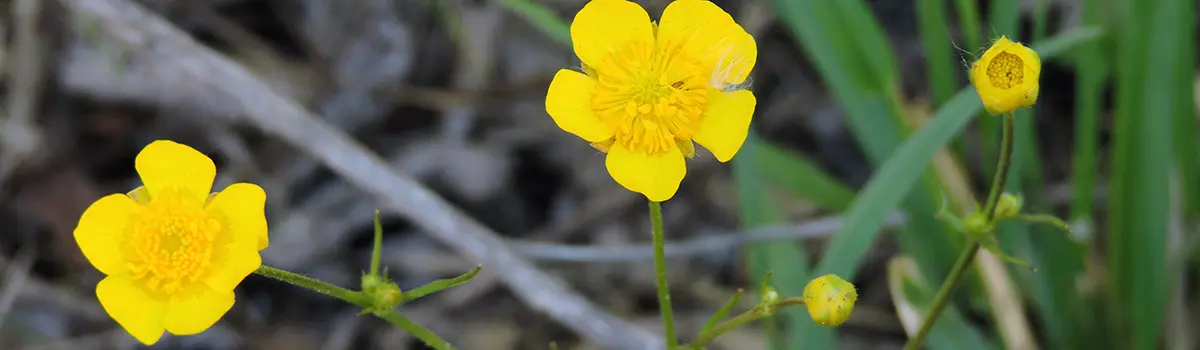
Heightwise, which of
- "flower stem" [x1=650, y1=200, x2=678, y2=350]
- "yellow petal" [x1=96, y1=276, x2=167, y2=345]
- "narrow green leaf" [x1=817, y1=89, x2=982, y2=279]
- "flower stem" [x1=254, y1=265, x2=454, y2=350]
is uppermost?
"narrow green leaf" [x1=817, y1=89, x2=982, y2=279]

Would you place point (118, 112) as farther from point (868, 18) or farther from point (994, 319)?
point (994, 319)

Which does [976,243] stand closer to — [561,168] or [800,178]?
[800,178]

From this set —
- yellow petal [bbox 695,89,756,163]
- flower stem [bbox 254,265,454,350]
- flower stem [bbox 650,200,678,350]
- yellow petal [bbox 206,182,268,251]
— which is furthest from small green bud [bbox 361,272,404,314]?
yellow petal [bbox 695,89,756,163]

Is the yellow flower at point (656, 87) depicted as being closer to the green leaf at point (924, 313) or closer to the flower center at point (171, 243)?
the flower center at point (171, 243)

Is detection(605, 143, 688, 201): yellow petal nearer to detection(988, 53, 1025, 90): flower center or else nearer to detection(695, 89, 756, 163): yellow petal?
detection(695, 89, 756, 163): yellow petal

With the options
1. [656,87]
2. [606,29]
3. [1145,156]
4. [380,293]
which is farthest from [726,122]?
[1145,156]

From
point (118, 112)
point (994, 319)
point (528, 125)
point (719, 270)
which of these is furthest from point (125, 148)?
point (994, 319)
